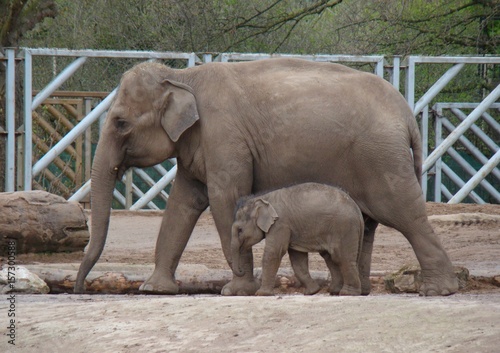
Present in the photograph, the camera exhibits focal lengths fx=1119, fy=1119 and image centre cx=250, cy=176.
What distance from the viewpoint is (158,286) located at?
9.50 metres

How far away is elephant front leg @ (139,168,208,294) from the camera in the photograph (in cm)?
948

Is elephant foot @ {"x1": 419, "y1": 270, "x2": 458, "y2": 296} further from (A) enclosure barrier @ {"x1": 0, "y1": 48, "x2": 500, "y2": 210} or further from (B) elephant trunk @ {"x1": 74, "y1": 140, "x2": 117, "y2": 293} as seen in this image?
(A) enclosure barrier @ {"x1": 0, "y1": 48, "x2": 500, "y2": 210}

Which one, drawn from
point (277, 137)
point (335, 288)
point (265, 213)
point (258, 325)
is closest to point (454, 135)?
point (277, 137)

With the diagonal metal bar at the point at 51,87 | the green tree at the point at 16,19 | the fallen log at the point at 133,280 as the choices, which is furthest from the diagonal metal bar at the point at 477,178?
the fallen log at the point at 133,280

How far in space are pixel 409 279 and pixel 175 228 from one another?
2.03 meters

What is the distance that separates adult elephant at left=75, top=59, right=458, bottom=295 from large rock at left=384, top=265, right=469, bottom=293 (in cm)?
51

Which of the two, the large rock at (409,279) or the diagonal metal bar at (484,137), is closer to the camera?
the large rock at (409,279)

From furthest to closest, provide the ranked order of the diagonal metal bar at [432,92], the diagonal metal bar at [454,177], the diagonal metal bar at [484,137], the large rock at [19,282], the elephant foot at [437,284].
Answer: the diagonal metal bar at [454,177]
the diagonal metal bar at [484,137]
the diagonal metal bar at [432,92]
the large rock at [19,282]
the elephant foot at [437,284]

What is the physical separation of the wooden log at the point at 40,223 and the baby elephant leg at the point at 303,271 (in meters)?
3.43

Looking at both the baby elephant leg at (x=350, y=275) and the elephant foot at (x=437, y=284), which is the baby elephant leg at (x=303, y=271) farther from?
the elephant foot at (x=437, y=284)

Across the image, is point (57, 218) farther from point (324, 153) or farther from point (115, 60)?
point (115, 60)

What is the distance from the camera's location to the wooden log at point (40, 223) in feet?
36.6

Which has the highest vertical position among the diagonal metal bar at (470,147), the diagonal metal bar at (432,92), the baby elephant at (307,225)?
the diagonal metal bar at (432,92)

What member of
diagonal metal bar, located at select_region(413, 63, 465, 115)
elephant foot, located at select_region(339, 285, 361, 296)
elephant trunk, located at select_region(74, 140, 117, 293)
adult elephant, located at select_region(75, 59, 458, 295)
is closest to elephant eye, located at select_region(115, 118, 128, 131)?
adult elephant, located at select_region(75, 59, 458, 295)
